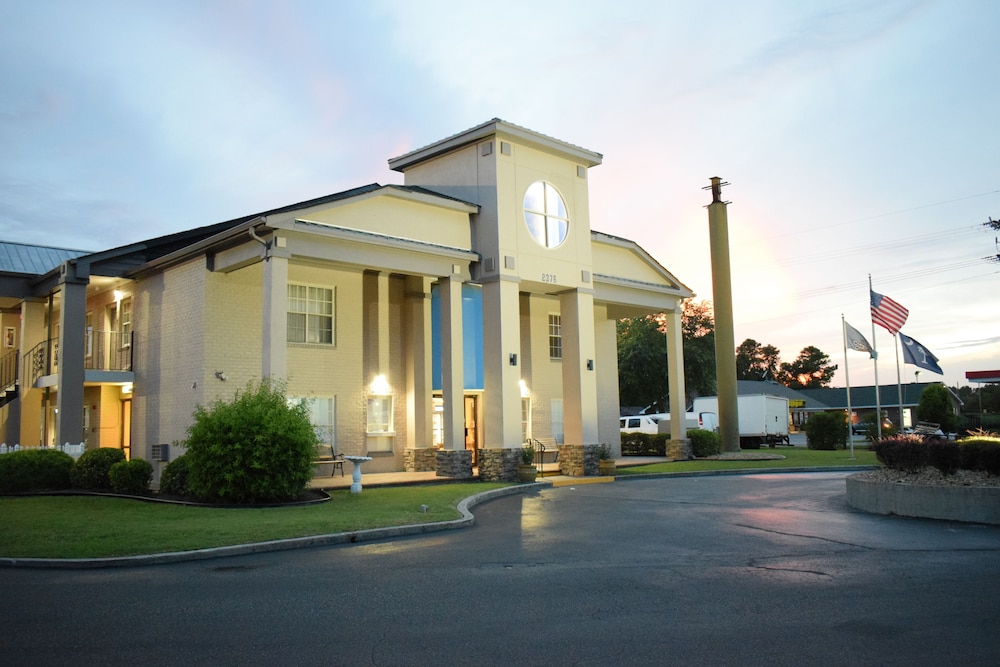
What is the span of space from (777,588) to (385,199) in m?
15.0

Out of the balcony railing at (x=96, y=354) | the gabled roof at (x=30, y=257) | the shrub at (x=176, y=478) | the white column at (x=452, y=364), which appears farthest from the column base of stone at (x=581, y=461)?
the gabled roof at (x=30, y=257)

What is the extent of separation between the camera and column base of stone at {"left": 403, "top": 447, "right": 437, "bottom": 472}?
22.9 metres

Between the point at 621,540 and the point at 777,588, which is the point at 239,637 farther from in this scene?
the point at 621,540

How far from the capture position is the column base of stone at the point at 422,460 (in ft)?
75.2

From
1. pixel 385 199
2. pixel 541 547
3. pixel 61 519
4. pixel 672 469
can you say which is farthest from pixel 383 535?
pixel 672 469

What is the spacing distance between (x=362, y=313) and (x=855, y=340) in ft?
63.9

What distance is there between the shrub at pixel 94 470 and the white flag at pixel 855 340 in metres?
25.8

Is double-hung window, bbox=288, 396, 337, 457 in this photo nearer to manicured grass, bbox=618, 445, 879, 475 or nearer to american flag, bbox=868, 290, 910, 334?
manicured grass, bbox=618, 445, 879, 475

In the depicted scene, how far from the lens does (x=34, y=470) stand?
59.9 feet

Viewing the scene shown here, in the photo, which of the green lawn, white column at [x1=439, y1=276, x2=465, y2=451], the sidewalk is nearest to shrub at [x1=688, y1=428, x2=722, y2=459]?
the sidewalk

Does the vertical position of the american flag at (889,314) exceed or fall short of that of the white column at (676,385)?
it exceeds it

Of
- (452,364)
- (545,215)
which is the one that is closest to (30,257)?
(452,364)

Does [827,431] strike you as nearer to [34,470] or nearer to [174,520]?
[174,520]

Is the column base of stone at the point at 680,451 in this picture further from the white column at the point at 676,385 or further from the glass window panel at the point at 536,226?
the glass window panel at the point at 536,226
